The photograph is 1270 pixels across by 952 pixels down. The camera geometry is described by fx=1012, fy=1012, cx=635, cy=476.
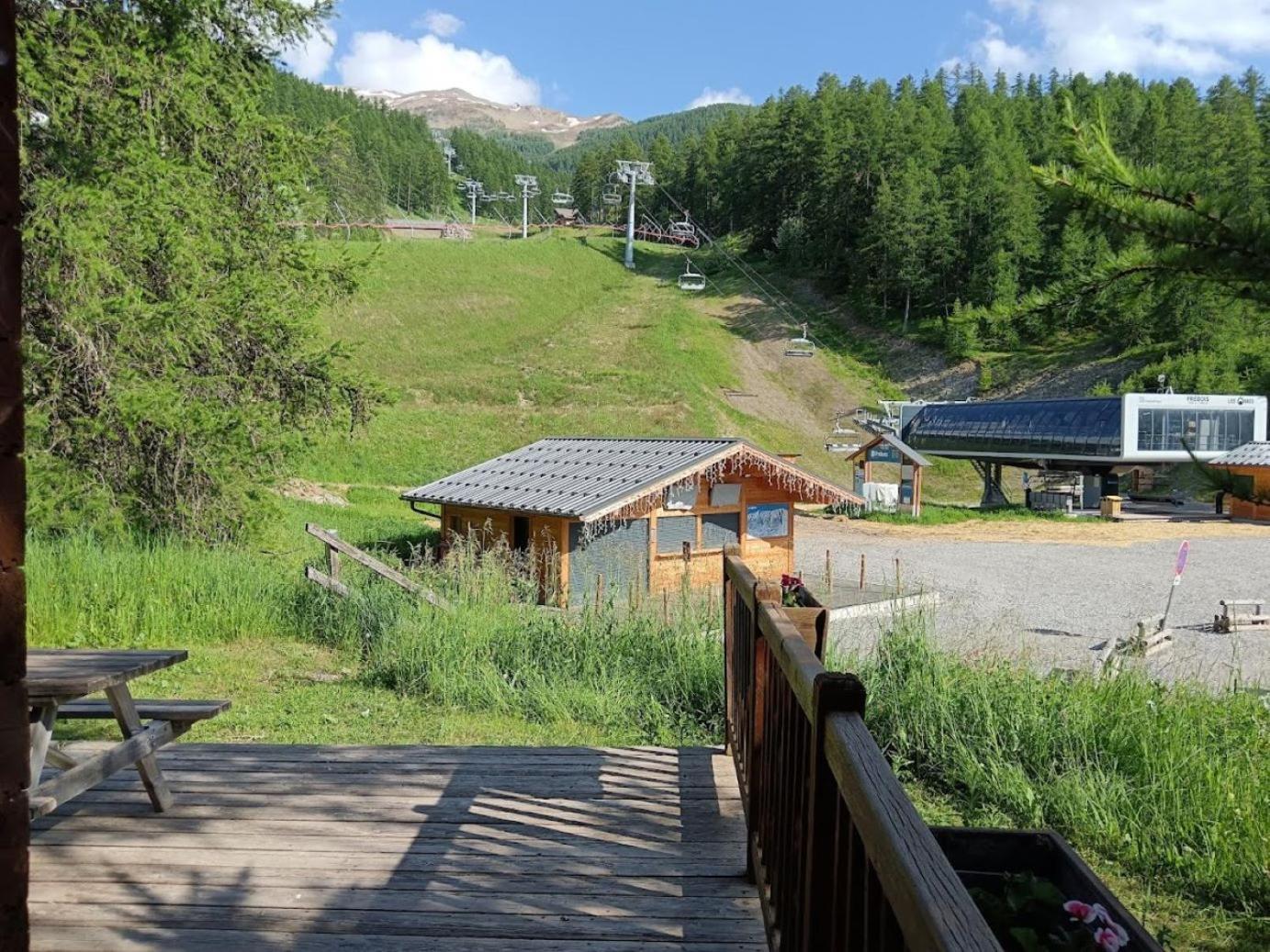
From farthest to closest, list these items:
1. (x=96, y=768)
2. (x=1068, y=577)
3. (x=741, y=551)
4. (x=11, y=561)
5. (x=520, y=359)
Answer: (x=520, y=359) < (x=1068, y=577) < (x=741, y=551) < (x=96, y=768) < (x=11, y=561)

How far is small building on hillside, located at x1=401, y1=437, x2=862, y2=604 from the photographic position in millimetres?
17453

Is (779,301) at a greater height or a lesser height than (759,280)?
lesser

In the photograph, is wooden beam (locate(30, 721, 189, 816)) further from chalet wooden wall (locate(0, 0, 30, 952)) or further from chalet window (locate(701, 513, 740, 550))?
chalet window (locate(701, 513, 740, 550))

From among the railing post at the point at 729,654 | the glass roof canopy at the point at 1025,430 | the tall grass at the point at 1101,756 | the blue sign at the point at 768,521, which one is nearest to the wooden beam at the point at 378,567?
the tall grass at the point at 1101,756

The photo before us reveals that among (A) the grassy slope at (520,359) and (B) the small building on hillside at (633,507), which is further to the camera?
(A) the grassy slope at (520,359)

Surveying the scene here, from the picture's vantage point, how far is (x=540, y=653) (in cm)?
805

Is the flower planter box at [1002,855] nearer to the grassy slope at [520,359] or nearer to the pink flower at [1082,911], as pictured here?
the pink flower at [1082,911]

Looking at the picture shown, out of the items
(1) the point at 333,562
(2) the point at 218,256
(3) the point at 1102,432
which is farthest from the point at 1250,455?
(1) the point at 333,562

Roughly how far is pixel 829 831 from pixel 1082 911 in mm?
1026

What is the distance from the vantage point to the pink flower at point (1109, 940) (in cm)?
227

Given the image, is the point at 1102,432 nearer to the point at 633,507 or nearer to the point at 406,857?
the point at 633,507

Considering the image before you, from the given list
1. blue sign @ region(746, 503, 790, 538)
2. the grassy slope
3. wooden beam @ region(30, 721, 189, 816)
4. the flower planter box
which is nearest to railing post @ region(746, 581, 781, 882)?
the flower planter box

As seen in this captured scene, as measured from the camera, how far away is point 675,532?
18844 millimetres

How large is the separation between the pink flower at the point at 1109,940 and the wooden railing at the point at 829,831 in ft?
2.31
